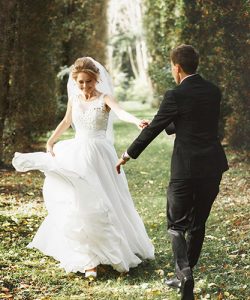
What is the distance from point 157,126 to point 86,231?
1.52 metres

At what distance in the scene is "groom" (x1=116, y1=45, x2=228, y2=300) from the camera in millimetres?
4809

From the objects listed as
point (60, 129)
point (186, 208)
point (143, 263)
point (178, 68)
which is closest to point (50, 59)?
point (60, 129)

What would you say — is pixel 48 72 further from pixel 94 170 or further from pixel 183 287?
pixel 183 287

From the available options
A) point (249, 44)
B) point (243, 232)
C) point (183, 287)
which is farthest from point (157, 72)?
point (183, 287)

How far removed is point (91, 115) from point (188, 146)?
1669 millimetres

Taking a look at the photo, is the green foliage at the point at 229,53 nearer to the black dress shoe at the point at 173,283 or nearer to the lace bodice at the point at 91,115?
the lace bodice at the point at 91,115

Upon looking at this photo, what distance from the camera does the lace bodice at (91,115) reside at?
20.3 feet

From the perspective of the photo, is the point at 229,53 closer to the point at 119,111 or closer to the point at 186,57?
the point at 119,111

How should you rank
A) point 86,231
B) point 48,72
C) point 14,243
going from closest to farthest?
point 86,231
point 14,243
point 48,72

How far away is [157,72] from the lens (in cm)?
1906

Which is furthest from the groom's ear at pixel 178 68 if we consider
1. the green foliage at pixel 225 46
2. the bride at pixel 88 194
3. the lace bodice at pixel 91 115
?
the green foliage at pixel 225 46

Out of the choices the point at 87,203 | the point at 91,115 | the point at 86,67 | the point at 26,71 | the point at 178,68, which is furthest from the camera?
the point at 26,71

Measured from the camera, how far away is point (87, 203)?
5797mm

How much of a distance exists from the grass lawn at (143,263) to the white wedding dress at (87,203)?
0.67 ft
